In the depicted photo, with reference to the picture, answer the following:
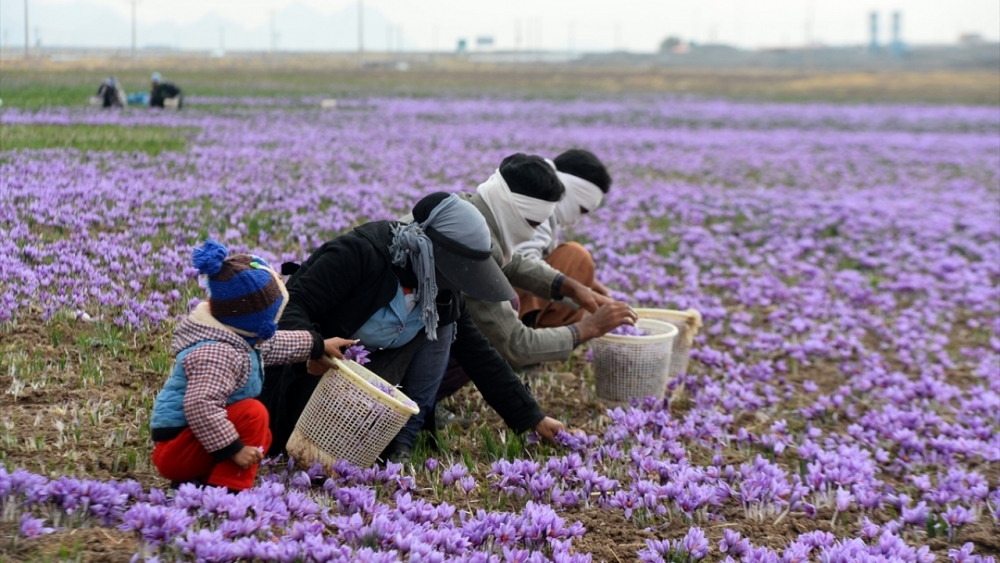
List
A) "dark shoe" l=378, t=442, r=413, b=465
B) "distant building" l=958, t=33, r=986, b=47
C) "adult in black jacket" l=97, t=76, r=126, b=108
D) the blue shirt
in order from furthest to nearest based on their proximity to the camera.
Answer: "distant building" l=958, t=33, r=986, b=47 → "adult in black jacket" l=97, t=76, r=126, b=108 → "dark shoe" l=378, t=442, r=413, b=465 → the blue shirt

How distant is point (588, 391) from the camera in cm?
573

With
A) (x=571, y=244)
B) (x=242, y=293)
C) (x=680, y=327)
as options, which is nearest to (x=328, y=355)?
(x=242, y=293)

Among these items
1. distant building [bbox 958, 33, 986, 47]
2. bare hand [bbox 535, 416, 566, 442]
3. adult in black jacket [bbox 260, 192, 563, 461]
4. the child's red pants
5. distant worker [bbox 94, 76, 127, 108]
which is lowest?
bare hand [bbox 535, 416, 566, 442]

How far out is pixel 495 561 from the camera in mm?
3184

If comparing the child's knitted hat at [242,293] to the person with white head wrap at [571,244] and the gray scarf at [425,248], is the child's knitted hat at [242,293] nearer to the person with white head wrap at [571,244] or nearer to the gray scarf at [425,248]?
the gray scarf at [425,248]

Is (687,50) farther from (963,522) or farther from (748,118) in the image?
(963,522)

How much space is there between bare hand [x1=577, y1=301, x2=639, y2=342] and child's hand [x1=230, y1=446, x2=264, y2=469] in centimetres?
203

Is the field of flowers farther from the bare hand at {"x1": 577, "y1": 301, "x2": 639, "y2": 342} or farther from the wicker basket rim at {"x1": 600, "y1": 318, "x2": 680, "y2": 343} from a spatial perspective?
the bare hand at {"x1": 577, "y1": 301, "x2": 639, "y2": 342}

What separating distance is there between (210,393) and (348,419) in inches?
27.3

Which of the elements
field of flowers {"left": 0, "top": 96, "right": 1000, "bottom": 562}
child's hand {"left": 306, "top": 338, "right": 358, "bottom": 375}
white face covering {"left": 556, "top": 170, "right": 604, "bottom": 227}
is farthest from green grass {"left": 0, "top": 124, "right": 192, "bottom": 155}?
child's hand {"left": 306, "top": 338, "right": 358, "bottom": 375}

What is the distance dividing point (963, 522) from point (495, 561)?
2.51 meters

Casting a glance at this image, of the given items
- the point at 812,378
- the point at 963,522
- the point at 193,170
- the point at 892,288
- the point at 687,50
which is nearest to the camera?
the point at 963,522

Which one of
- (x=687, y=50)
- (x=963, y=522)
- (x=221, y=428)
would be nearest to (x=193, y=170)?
(x=221, y=428)

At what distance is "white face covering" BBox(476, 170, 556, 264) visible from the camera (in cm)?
486
